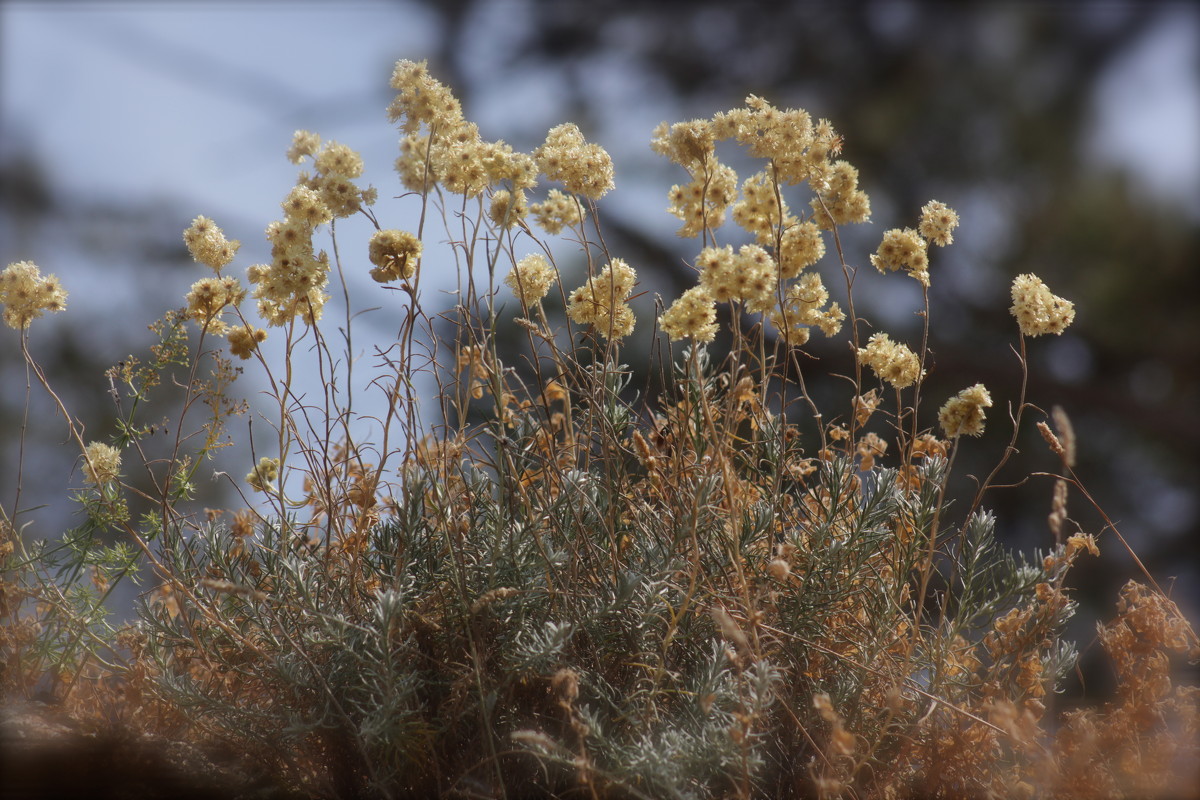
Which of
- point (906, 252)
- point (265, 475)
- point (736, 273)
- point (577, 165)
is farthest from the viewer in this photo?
point (265, 475)

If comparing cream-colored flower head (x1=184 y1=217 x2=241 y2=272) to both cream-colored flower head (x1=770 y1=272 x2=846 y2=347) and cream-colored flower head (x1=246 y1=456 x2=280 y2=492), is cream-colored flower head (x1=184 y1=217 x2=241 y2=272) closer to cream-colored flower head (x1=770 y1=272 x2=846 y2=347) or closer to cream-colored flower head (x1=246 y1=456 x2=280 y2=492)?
cream-colored flower head (x1=246 y1=456 x2=280 y2=492)

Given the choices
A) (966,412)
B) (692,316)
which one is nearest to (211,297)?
(692,316)

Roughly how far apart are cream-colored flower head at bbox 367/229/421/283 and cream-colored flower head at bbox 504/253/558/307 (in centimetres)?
15

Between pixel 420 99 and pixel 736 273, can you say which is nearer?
pixel 736 273

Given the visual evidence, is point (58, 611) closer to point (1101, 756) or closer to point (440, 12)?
point (1101, 756)

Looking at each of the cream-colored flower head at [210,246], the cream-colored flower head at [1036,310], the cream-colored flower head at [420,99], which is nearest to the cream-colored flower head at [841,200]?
the cream-colored flower head at [1036,310]

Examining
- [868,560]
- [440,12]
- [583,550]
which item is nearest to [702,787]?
[583,550]

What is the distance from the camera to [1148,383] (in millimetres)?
3893

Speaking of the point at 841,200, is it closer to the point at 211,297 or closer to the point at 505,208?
the point at 505,208

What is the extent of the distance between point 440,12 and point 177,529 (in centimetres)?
342

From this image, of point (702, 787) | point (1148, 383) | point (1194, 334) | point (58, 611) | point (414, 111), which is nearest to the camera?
point (702, 787)

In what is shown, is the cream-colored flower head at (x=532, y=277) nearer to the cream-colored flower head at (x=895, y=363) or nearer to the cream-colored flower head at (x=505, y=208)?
the cream-colored flower head at (x=505, y=208)

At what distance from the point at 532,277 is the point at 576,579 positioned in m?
0.37

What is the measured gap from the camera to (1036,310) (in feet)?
3.64
